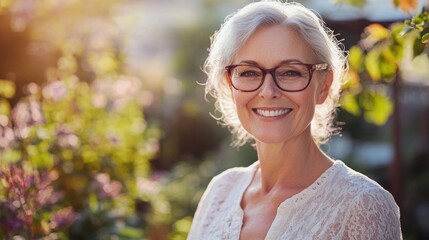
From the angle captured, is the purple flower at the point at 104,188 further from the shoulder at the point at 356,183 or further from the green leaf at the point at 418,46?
the green leaf at the point at 418,46

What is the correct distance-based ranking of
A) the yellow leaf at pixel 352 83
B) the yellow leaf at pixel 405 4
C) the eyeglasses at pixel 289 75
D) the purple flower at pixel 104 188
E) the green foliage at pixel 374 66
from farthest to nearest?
the purple flower at pixel 104 188 → the yellow leaf at pixel 352 83 → the green foliage at pixel 374 66 → the yellow leaf at pixel 405 4 → the eyeglasses at pixel 289 75

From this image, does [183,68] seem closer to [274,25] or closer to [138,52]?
[138,52]

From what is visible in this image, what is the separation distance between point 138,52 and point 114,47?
26.4ft

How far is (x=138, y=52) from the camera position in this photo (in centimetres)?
1320

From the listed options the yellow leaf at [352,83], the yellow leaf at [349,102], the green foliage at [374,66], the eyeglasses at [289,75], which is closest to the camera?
the eyeglasses at [289,75]

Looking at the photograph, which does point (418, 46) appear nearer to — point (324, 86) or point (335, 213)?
point (324, 86)

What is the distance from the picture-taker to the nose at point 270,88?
79.8 inches

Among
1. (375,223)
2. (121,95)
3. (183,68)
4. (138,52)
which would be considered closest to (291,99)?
(375,223)

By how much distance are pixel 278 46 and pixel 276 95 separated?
14 cm

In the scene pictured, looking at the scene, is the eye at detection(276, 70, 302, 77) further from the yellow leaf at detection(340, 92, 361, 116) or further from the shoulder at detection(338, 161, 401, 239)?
the yellow leaf at detection(340, 92, 361, 116)

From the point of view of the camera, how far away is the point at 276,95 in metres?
2.04

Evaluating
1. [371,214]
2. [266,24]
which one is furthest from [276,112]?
[371,214]

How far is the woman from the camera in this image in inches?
76.2

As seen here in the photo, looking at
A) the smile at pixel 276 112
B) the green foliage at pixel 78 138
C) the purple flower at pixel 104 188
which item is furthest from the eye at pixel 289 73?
the purple flower at pixel 104 188
